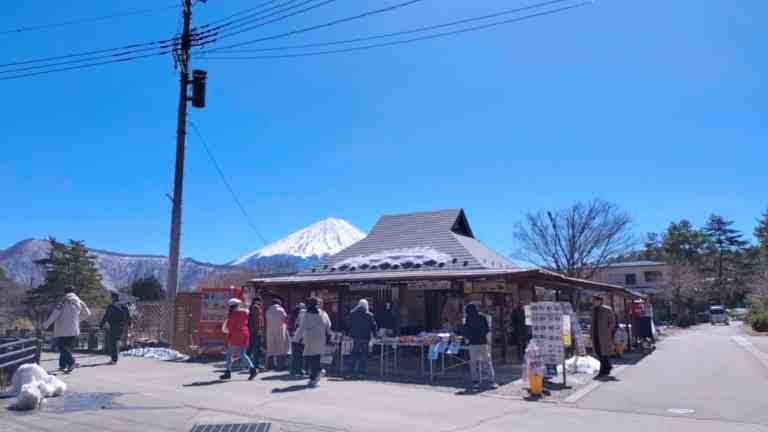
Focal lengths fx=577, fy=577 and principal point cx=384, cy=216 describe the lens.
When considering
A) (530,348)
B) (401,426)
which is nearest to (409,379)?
(530,348)

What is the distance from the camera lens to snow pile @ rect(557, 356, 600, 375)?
12.6m

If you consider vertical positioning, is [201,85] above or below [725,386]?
above

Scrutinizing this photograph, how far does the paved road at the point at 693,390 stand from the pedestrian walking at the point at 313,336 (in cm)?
452

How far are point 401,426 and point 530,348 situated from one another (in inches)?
143

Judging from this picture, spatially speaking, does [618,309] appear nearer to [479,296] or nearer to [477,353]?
[479,296]

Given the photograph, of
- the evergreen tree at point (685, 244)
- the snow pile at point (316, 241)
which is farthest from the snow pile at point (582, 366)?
the evergreen tree at point (685, 244)

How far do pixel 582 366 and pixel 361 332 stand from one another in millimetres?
5085

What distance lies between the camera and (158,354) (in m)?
15.3

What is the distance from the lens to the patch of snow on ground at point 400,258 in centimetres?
1772

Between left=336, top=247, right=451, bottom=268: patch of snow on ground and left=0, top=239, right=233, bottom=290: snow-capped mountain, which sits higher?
left=0, top=239, right=233, bottom=290: snow-capped mountain

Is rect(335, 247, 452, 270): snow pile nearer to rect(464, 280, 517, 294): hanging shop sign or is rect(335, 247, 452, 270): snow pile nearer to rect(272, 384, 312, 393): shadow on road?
rect(464, 280, 517, 294): hanging shop sign

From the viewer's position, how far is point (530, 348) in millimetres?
9742

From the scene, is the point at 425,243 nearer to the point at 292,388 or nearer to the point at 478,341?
the point at 478,341

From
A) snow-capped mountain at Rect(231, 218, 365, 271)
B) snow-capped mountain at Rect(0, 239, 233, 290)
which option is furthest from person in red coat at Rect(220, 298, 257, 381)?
snow-capped mountain at Rect(0, 239, 233, 290)
